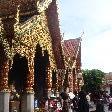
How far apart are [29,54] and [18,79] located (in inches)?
85.7

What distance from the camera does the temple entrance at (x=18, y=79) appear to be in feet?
59.7

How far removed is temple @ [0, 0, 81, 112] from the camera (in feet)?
52.7

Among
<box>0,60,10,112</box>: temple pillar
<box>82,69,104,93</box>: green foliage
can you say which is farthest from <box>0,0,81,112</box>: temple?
<box>82,69,104,93</box>: green foliage

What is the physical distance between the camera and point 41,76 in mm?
21891

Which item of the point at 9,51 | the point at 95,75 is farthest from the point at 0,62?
the point at 95,75

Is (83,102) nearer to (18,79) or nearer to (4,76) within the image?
(4,76)

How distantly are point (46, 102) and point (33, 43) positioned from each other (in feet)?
11.1

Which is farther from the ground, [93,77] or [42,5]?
[93,77]

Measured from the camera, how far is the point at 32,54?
1812cm

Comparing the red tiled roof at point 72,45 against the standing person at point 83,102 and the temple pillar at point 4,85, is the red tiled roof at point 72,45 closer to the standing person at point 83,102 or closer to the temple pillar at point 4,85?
the temple pillar at point 4,85

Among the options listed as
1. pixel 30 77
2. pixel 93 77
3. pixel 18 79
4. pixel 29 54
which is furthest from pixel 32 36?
pixel 93 77

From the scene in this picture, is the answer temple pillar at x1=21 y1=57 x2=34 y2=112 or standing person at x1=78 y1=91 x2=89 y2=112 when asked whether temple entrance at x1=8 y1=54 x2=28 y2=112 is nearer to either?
temple pillar at x1=21 y1=57 x2=34 y2=112

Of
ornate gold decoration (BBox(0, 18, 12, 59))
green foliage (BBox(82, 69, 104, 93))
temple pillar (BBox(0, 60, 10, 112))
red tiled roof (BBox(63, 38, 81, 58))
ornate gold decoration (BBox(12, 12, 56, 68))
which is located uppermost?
green foliage (BBox(82, 69, 104, 93))

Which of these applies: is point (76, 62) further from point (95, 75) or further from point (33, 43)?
point (95, 75)
